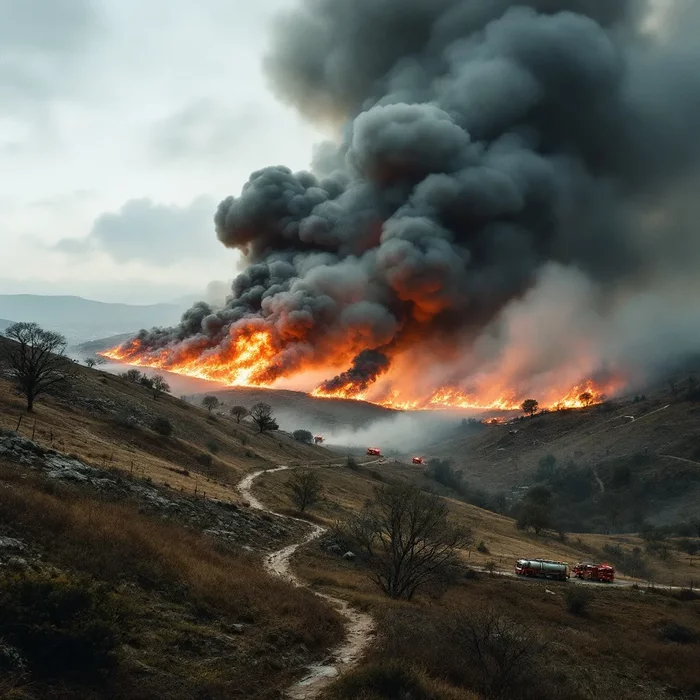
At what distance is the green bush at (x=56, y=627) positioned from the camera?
8.57 m

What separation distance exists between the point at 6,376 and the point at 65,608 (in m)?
51.3

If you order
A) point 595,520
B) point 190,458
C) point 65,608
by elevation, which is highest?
point 65,608

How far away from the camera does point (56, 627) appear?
29.3 ft

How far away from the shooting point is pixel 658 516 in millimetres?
92000

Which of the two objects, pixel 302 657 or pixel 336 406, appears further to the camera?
pixel 336 406

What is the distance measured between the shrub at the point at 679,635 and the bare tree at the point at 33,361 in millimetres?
47052

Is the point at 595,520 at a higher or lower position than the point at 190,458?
lower

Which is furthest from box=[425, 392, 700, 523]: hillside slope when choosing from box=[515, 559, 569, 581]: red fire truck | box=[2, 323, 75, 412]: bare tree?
box=[2, 323, 75, 412]: bare tree

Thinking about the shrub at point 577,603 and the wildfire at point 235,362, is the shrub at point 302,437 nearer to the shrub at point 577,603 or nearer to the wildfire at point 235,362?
the wildfire at point 235,362

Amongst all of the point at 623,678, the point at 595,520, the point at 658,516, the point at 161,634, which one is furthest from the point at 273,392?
the point at 161,634

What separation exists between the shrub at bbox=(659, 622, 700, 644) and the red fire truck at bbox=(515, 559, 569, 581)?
11108 millimetres

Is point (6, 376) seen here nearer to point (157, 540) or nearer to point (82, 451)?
point (82, 451)

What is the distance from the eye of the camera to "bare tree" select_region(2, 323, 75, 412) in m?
42.0

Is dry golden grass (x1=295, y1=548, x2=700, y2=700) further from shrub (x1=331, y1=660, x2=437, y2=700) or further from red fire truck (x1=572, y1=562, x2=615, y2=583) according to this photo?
red fire truck (x1=572, y1=562, x2=615, y2=583)
